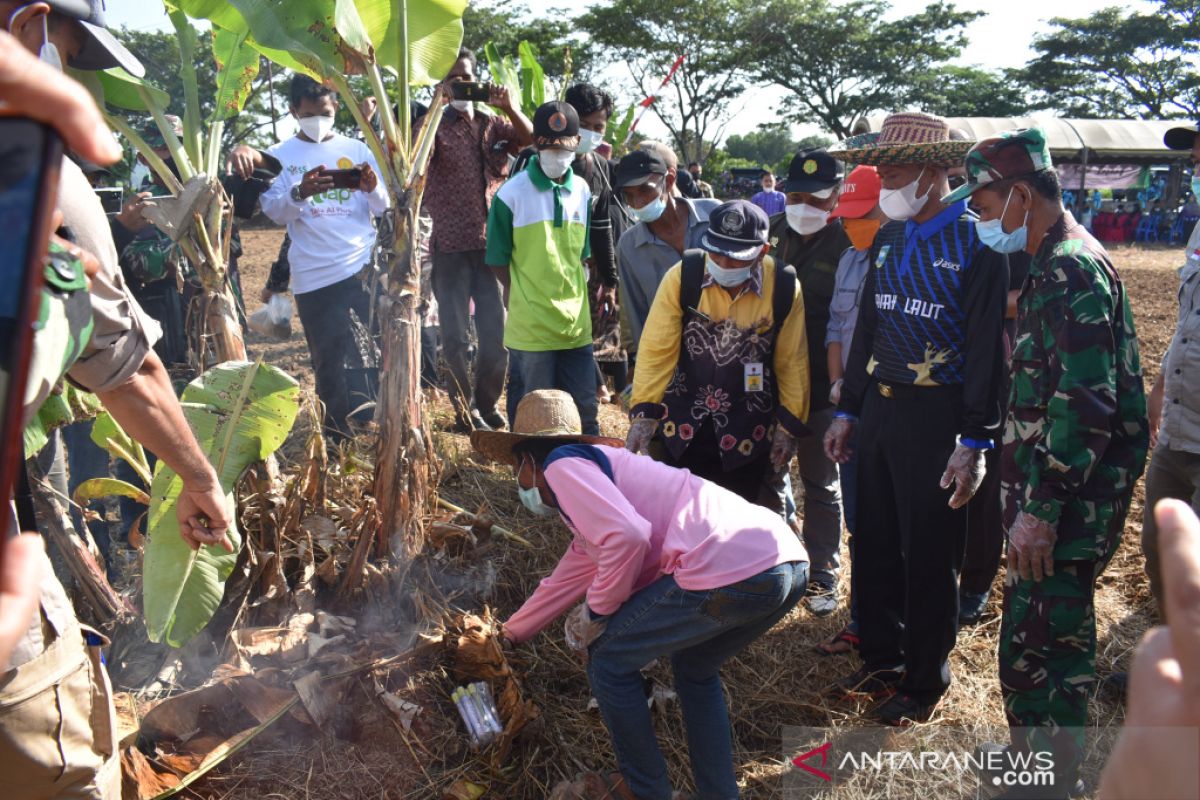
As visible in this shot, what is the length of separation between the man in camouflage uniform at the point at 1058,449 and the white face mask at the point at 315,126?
3262 millimetres

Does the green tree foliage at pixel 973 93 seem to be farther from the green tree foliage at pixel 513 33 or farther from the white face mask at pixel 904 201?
the white face mask at pixel 904 201

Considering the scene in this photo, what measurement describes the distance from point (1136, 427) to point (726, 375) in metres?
1.32

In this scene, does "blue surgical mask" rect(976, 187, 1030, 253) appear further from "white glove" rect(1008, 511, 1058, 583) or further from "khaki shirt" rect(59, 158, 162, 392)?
"khaki shirt" rect(59, 158, 162, 392)

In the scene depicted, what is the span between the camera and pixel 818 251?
3703 mm

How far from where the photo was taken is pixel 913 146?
295 centimetres

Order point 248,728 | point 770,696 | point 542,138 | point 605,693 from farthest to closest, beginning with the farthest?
point 542,138 < point 770,696 < point 248,728 < point 605,693

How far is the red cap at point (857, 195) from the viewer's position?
368 centimetres

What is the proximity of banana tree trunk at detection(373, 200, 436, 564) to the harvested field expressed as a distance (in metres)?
0.32

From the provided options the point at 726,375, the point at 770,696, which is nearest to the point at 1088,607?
the point at 770,696

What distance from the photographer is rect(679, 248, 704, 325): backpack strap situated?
3217 mm

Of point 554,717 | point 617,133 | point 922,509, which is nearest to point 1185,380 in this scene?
point 922,509

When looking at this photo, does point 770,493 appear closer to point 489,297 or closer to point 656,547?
point 656,547

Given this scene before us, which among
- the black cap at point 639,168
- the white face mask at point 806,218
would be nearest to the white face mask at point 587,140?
the black cap at point 639,168

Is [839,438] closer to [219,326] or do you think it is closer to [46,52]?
[219,326]
